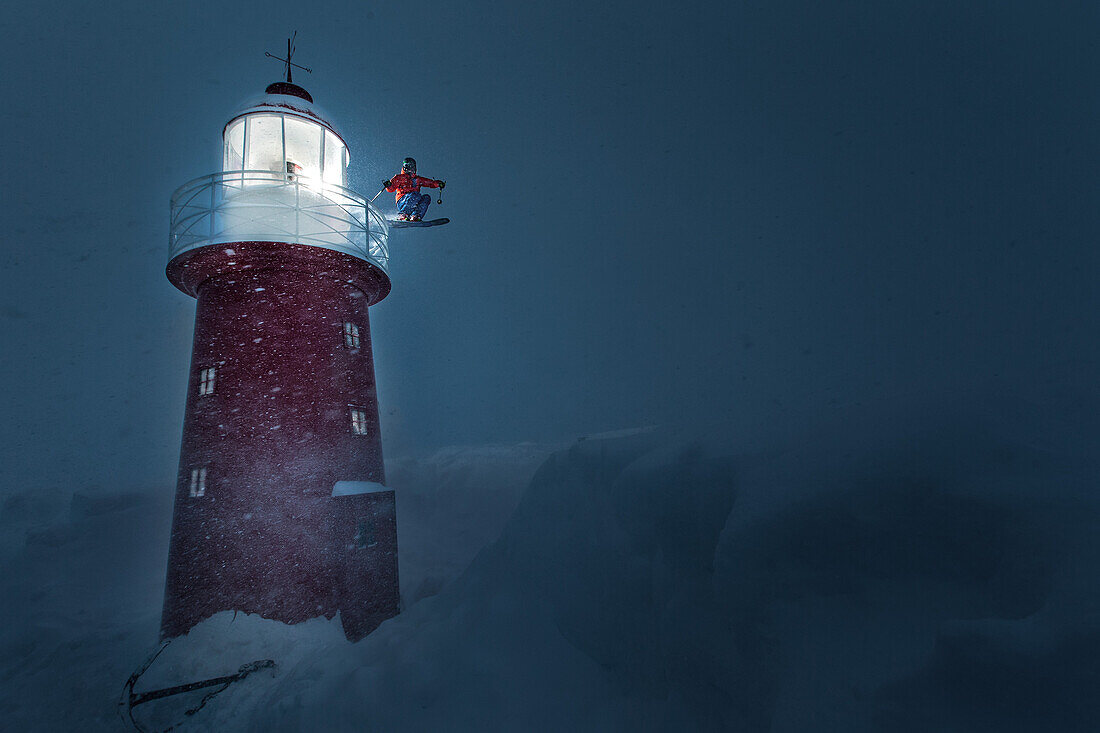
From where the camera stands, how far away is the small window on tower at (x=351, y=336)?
11.7 m

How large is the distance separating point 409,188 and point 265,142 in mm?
3375

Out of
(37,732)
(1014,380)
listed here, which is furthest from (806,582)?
(37,732)

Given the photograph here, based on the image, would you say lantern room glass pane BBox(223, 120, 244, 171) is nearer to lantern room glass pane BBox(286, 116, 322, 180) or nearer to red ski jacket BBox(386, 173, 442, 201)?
lantern room glass pane BBox(286, 116, 322, 180)

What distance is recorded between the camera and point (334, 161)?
39.7 feet

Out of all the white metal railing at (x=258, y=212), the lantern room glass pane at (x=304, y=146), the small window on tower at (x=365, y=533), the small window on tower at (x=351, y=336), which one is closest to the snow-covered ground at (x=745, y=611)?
the small window on tower at (x=365, y=533)

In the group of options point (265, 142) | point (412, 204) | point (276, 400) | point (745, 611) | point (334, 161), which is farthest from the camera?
point (412, 204)

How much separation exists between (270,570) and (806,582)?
997cm

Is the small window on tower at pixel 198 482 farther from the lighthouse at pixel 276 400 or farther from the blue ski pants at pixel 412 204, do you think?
the blue ski pants at pixel 412 204

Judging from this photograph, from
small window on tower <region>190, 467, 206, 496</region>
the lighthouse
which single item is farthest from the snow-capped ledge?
small window on tower <region>190, 467, 206, 496</region>

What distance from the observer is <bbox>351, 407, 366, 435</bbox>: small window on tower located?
1140cm

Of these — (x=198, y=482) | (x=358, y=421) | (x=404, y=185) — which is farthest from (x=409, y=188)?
(x=198, y=482)

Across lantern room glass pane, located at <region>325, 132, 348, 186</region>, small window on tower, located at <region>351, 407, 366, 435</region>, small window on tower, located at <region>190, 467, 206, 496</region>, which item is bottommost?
small window on tower, located at <region>190, 467, 206, 496</region>

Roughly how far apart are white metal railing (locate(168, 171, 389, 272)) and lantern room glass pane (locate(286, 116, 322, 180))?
61 centimetres

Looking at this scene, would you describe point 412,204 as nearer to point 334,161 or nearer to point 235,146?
point 334,161
